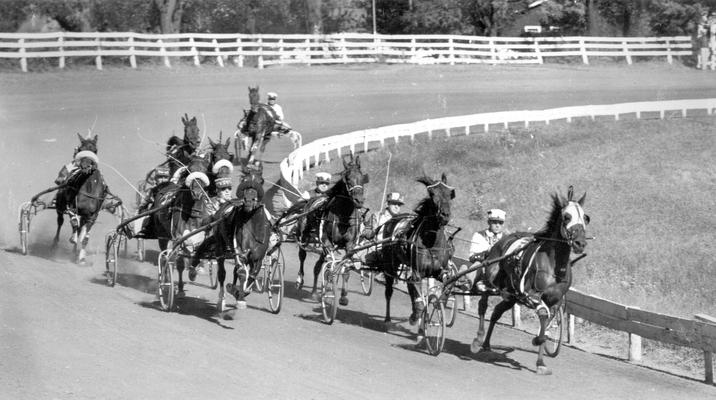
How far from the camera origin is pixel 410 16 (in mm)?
61344

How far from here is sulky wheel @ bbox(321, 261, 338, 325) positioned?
16391 mm

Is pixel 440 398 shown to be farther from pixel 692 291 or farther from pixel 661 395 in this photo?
pixel 692 291

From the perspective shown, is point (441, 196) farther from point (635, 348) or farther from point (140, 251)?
point (140, 251)

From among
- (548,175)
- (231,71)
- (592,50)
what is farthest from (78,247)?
(592,50)

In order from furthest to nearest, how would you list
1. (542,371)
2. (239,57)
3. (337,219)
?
(239,57) → (337,219) → (542,371)

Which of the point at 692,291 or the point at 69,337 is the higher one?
the point at 69,337

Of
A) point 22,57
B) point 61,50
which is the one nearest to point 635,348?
point 22,57

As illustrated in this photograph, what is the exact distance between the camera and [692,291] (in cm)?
2108

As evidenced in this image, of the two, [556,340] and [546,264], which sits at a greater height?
[546,264]

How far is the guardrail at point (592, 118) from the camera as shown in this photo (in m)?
14.7

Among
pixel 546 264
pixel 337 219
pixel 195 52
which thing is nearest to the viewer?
pixel 546 264

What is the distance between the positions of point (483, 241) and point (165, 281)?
4499mm

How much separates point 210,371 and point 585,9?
2081 inches

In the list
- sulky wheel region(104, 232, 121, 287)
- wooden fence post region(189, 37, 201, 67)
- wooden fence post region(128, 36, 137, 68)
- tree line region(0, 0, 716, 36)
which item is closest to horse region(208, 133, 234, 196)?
sulky wheel region(104, 232, 121, 287)
